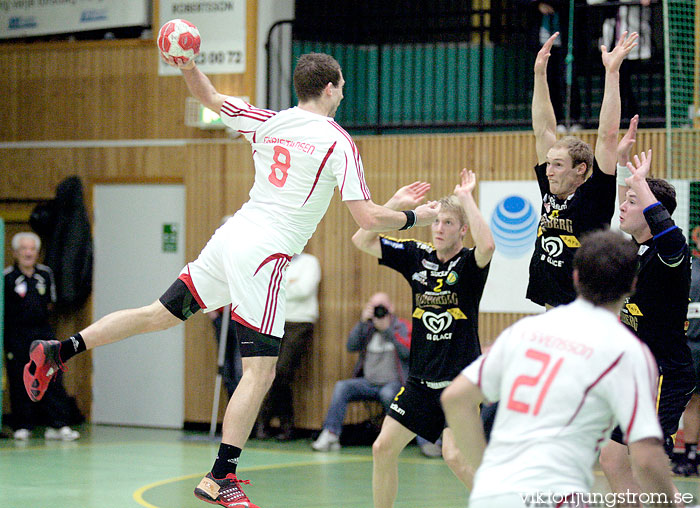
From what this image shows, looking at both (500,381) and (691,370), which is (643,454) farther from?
(691,370)

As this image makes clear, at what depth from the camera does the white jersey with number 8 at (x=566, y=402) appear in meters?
2.74

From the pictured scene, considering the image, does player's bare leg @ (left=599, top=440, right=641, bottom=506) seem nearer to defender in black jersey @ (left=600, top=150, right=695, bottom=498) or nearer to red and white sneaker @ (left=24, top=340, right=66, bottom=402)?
defender in black jersey @ (left=600, top=150, right=695, bottom=498)

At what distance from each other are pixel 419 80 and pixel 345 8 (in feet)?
4.63

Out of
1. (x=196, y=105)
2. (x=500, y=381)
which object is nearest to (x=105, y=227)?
(x=196, y=105)

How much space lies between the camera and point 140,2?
443 inches

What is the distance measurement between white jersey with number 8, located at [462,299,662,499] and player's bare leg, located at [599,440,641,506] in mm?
1772

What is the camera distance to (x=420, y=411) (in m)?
4.92

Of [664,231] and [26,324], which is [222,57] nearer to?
[26,324]

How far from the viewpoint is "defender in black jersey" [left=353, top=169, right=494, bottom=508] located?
4922 mm

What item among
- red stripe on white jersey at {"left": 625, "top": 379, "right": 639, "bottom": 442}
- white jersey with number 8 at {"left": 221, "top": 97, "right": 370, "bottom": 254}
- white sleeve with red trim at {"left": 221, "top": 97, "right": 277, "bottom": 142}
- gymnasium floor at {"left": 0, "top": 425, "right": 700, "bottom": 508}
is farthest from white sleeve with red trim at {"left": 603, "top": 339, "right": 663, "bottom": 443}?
gymnasium floor at {"left": 0, "top": 425, "right": 700, "bottom": 508}

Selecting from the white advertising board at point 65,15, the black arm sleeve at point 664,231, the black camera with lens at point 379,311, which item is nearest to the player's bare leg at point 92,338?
the black arm sleeve at point 664,231

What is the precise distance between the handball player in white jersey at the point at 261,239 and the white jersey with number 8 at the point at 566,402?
7.05 ft

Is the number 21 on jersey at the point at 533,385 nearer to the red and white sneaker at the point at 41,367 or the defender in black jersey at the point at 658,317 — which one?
the defender in black jersey at the point at 658,317

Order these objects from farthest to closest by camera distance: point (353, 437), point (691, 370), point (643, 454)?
point (353, 437), point (691, 370), point (643, 454)
